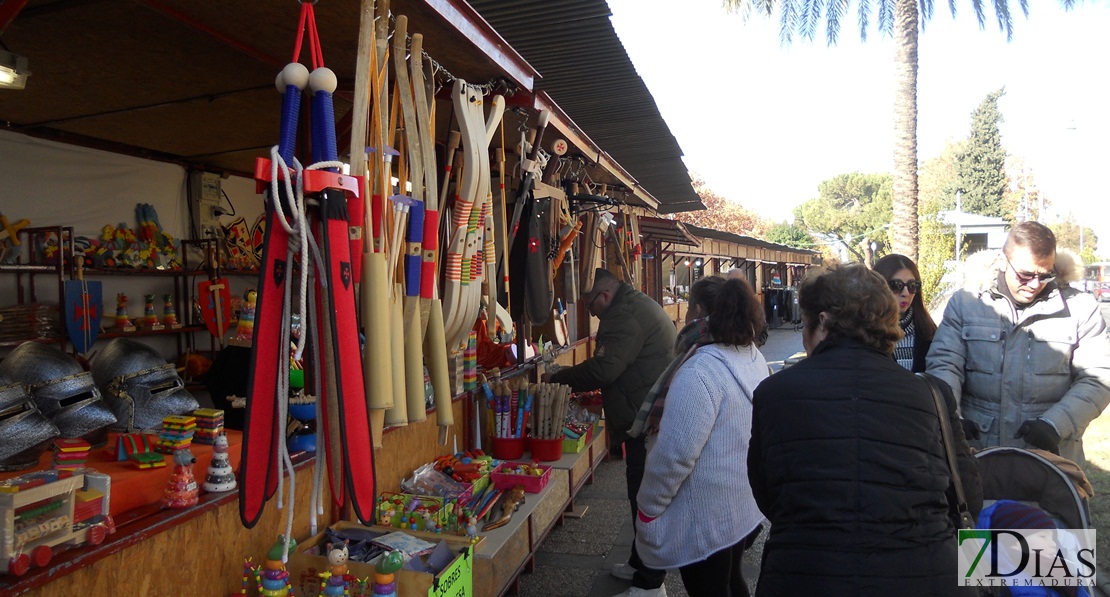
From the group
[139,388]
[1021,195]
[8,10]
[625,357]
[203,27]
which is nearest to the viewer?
[8,10]

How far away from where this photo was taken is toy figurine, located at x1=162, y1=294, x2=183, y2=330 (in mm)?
6125

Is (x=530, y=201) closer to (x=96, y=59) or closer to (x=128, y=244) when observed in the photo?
(x=96, y=59)

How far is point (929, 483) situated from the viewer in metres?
1.84

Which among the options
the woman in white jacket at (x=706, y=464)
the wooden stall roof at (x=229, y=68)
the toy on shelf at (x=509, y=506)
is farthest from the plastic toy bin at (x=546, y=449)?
the wooden stall roof at (x=229, y=68)

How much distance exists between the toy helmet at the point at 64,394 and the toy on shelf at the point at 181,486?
54 cm

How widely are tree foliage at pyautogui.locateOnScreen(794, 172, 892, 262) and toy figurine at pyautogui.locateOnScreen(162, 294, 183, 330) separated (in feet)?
172

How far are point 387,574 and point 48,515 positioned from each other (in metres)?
0.99

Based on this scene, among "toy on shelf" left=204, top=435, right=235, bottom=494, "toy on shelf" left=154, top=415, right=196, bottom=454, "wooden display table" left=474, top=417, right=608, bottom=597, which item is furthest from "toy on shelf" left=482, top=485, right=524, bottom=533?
"toy on shelf" left=154, top=415, right=196, bottom=454

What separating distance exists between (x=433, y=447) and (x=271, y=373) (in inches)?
100.0

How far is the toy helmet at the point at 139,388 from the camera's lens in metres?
2.73

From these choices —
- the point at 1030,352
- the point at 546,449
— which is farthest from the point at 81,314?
the point at 1030,352

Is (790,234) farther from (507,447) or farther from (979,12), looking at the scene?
(507,447)

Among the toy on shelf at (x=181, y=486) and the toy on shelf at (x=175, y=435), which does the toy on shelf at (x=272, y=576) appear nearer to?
the toy on shelf at (x=181, y=486)

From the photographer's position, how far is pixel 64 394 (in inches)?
97.7
